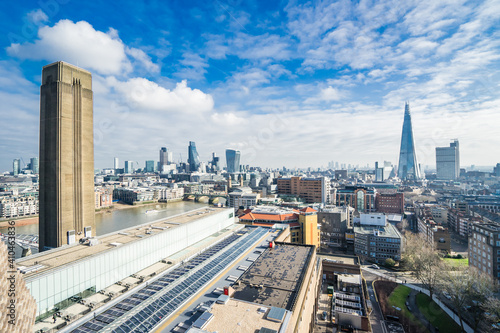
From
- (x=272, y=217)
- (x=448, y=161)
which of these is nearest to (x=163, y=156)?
(x=448, y=161)

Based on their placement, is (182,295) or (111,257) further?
(111,257)

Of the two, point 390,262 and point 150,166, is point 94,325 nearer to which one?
point 390,262

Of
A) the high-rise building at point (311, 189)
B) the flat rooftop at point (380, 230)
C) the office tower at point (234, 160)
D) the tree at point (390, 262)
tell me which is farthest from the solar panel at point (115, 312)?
the office tower at point (234, 160)

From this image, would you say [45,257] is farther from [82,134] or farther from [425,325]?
[425,325]

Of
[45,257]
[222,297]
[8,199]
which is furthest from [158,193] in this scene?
[222,297]

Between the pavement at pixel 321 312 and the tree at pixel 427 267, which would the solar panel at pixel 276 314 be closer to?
A: the pavement at pixel 321 312
